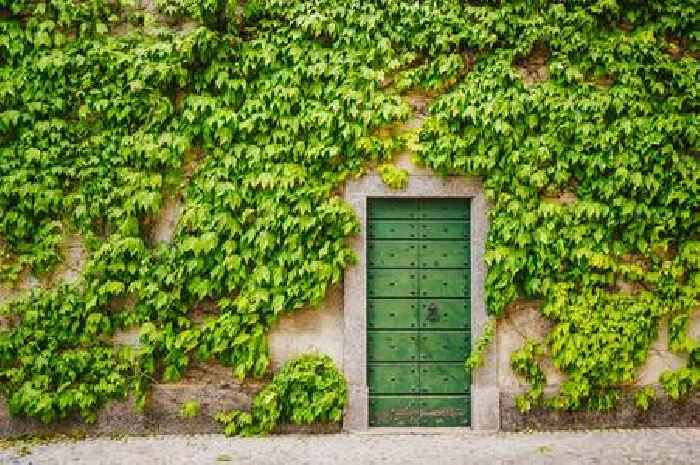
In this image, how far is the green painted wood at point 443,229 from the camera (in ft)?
22.4

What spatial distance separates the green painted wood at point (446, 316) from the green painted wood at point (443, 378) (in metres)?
0.36

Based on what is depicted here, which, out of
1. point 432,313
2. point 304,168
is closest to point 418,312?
point 432,313

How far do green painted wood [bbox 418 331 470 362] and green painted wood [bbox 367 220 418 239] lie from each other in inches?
37.6

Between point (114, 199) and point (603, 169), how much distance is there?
15.0ft

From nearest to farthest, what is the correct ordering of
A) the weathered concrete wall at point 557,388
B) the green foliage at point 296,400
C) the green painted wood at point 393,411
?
1. the green foliage at point 296,400
2. the weathered concrete wall at point 557,388
3. the green painted wood at point 393,411

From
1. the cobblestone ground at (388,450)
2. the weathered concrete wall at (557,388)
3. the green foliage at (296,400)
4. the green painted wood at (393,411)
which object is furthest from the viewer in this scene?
the green painted wood at (393,411)

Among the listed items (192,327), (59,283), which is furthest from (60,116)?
(192,327)

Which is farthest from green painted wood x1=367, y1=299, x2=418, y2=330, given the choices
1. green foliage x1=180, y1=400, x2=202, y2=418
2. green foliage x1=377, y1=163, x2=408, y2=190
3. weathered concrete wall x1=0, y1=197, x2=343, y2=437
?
green foliage x1=180, y1=400, x2=202, y2=418

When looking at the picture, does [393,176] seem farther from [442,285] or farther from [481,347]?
[481,347]

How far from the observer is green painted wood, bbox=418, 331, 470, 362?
6785mm

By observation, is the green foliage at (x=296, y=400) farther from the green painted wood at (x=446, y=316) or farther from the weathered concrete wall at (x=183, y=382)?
the green painted wood at (x=446, y=316)

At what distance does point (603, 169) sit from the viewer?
655 cm

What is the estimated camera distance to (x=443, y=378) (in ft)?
22.3

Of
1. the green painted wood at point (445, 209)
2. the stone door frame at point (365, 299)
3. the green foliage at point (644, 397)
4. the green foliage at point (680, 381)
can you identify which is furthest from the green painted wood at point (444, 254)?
the green foliage at point (680, 381)
